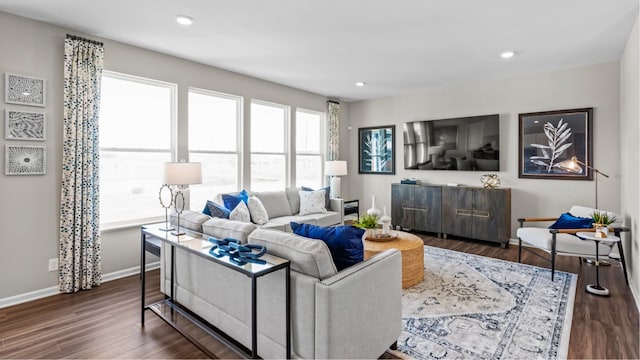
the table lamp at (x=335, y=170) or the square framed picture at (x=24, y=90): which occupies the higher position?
the square framed picture at (x=24, y=90)

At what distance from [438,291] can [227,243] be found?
2213mm

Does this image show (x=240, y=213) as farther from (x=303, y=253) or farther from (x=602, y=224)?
(x=602, y=224)

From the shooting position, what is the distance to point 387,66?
467 centimetres

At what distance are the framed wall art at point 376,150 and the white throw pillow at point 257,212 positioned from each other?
3164 millimetres

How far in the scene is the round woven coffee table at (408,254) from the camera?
133 inches

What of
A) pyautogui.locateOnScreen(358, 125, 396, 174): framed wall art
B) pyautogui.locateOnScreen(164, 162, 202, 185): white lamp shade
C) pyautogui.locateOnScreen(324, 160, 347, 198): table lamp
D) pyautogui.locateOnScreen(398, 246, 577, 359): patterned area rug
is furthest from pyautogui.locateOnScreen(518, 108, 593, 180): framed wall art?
pyautogui.locateOnScreen(164, 162, 202, 185): white lamp shade

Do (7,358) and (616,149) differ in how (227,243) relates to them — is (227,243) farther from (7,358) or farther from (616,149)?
(616,149)

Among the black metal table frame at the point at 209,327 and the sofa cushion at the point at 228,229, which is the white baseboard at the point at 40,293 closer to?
the black metal table frame at the point at 209,327

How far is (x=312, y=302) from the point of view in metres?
1.79

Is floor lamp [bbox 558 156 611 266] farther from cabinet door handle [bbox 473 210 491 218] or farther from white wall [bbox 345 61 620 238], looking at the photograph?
cabinet door handle [bbox 473 210 491 218]

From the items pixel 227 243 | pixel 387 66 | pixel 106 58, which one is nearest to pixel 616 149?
pixel 387 66

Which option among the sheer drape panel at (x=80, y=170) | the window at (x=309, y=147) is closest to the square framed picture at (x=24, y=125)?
the sheer drape panel at (x=80, y=170)

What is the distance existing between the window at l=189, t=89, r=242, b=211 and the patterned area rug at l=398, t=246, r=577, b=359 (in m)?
3.10

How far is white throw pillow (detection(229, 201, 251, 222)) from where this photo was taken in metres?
4.13
